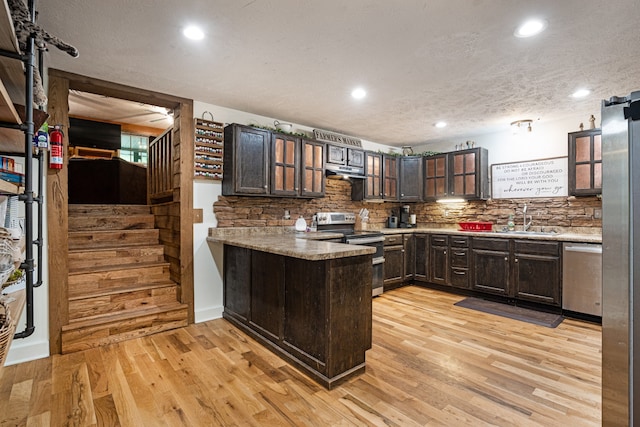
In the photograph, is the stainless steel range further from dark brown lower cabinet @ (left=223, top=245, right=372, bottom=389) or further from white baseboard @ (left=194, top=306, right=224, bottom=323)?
white baseboard @ (left=194, top=306, right=224, bottom=323)

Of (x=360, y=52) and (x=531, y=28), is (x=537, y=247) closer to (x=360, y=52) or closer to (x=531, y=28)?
(x=531, y=28)

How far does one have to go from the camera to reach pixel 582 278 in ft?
11.8

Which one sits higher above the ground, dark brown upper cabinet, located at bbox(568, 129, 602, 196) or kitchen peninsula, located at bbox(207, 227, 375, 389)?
dark brown upper cabinet, located at bbox(568, 129, 602, 196)

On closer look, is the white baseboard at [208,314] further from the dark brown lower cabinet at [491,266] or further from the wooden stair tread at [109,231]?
the dark brown lower cabinet at [491,266]

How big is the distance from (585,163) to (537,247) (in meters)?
1.19

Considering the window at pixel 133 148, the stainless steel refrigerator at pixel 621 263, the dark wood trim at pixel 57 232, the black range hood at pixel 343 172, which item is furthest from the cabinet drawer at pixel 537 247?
the window at pixel 133 148

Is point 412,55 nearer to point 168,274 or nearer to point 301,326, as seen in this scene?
point 301,326

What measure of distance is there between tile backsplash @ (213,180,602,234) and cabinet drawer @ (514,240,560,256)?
0.75 m

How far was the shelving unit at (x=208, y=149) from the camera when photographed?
11.7 ft

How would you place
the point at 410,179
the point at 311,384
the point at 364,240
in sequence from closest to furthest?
the point at 311,384
the point at 364,240
the point at 410,179

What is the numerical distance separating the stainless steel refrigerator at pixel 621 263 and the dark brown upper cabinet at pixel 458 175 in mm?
4270

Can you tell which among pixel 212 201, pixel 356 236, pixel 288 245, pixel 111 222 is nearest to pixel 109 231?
pixel 111 222

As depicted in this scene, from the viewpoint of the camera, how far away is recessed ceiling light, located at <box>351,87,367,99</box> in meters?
3.25

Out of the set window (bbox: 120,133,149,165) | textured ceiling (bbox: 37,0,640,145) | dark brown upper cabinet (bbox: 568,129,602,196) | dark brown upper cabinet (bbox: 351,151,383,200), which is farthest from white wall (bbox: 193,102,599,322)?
window (bbox: 120,133,149,165)
